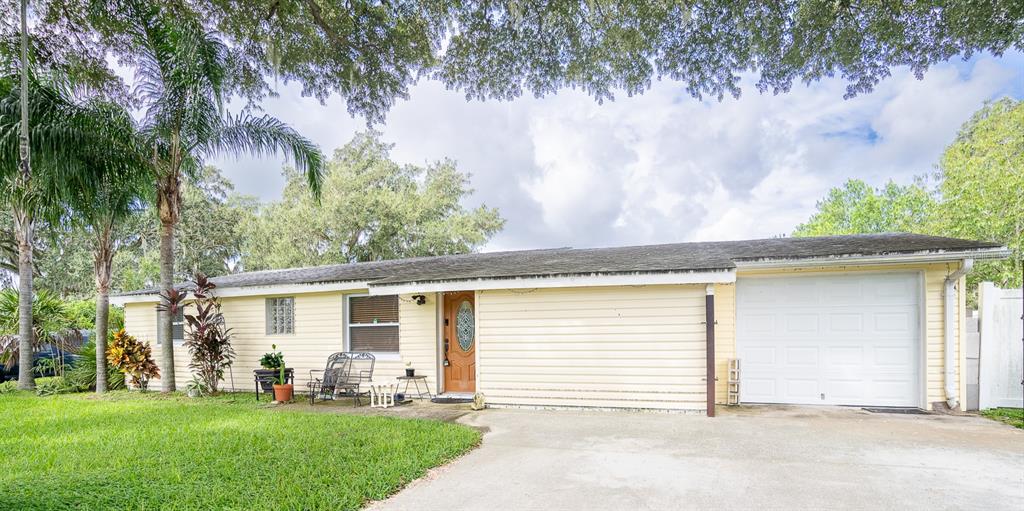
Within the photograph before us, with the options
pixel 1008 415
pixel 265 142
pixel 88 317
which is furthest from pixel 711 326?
pixel 88 317

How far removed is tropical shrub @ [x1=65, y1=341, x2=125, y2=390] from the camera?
11.2 meters

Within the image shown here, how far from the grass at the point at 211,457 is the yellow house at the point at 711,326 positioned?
2226mm

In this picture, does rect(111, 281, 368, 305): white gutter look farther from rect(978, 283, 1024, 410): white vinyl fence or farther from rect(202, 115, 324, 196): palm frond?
rect(978, 283, 1024, 410): white vinyl fence

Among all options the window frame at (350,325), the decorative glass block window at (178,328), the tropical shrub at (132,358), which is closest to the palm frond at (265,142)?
the window frame at (350,325)

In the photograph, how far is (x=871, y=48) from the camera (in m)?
8.63

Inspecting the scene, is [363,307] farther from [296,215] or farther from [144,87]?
[296,215]

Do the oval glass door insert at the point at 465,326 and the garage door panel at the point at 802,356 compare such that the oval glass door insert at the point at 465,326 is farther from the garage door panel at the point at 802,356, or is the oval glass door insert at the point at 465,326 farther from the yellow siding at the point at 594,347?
the garage door panel at the point at 802,356

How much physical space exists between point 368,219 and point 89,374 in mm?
10821

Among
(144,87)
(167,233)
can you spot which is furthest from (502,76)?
(167,233)

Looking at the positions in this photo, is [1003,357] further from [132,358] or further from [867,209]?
[867,209]

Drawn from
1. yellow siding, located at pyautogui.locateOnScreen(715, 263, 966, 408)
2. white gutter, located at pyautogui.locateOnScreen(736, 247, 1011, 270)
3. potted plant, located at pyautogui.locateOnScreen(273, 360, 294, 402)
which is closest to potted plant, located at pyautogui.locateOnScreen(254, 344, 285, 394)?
potted plant, located at pyautogui.locateOnScreen(273, 360, 294, 402)

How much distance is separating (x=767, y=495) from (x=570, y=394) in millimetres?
4112

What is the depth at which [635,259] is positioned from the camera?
8.49 metres

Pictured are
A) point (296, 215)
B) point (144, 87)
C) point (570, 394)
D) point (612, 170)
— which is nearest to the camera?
point (570, 394)
